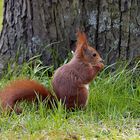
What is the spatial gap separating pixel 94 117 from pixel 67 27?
123cm

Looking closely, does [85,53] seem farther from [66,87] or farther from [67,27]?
[67,27]

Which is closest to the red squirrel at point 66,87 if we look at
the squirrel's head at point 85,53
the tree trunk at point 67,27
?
the squirrel's head at point 85,53

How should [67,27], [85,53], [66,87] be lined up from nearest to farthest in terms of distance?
[66,87] → [85,53] → [67,27]

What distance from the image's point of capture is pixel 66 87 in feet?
15.0

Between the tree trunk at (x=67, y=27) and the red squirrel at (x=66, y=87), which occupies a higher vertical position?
the tree trunk at (x=67, y=27)

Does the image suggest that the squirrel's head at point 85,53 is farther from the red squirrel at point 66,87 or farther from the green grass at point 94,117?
the green grass at point 94,117

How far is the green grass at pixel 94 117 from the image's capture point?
416 cm

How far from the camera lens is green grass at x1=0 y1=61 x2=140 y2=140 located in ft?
13.6

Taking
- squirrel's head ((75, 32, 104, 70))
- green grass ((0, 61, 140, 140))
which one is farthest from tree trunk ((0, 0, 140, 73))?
squirrel's head ((75, 32, 104, 70))

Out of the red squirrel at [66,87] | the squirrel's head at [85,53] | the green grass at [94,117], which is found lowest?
the green grass at [94,117]

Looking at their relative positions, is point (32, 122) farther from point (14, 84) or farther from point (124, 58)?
point (124, 58)

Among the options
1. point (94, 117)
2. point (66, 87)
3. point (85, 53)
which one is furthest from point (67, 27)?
point (94, 117)

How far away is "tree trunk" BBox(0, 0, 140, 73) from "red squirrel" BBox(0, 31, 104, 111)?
878 millimetres

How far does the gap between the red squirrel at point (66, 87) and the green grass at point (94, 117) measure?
8cm
